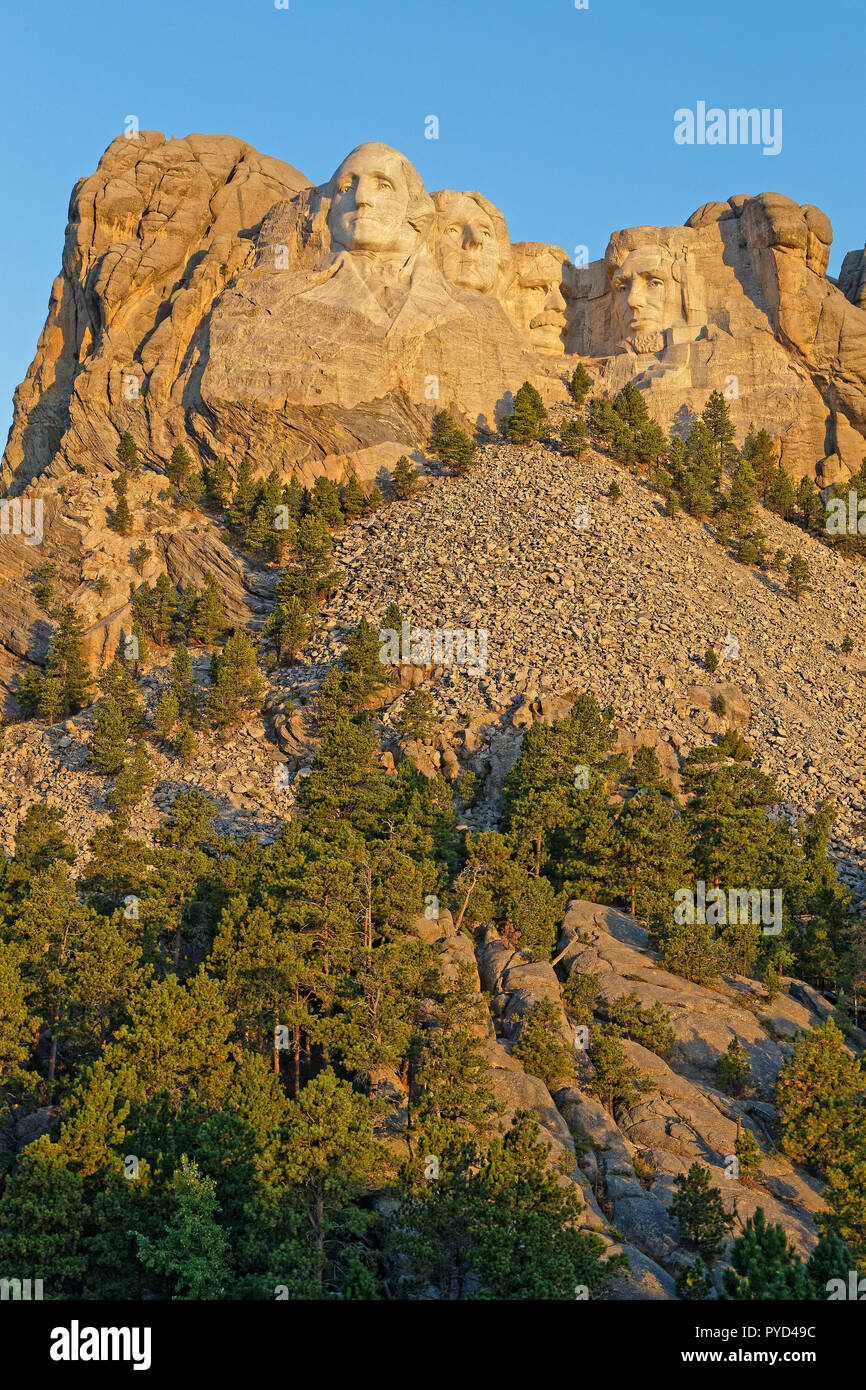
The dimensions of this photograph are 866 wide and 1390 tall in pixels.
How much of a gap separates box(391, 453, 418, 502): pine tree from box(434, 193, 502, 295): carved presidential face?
2025 centimetres

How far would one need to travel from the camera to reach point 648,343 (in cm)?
10106

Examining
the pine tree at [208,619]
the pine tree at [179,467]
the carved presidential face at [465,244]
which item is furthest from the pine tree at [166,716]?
the carved presidential face at [465,244]

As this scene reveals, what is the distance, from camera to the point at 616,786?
194ft

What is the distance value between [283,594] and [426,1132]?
45.9m

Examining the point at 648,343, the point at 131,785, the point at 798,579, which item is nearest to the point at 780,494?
the point at 798,579

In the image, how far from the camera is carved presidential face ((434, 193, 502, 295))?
3883 inches

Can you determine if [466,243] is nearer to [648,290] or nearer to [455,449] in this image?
A: [648,290]

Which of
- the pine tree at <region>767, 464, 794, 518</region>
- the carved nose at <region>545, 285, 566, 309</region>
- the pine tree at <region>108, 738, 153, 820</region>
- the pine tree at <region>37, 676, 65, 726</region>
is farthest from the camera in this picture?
the carved nose at <region>545, 285, 566, 309</region>

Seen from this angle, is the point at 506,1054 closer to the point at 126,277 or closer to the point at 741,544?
the point at 741,544

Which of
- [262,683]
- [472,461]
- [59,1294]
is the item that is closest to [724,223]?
[472,461]

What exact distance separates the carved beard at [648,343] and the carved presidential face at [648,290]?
0.46ft

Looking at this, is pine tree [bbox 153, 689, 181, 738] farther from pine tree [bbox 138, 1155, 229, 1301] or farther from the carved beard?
the carved beard

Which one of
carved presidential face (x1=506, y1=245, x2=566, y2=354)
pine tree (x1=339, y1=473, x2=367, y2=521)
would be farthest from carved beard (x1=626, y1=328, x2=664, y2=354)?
pine tree (x1=339, y1=473, x2=367, y2=521)

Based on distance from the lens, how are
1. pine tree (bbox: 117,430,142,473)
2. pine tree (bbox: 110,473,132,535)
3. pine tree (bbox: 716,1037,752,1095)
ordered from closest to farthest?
pine tree (bbox: 716,1037,752,1095), pine tree (bbox: 110,473,132,535), pine tree (bbox: 117,430,142,473)
